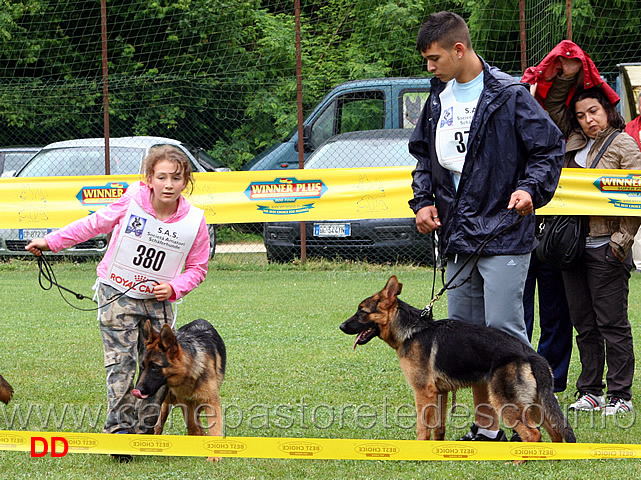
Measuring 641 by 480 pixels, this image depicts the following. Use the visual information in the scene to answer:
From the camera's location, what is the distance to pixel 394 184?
10211mm

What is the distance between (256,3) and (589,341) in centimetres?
1330

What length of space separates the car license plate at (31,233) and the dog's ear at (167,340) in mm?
7131

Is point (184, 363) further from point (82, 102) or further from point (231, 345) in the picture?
point (82, 102)

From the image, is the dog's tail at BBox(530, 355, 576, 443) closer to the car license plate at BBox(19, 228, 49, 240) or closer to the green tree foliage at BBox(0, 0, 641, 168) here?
the car license plate at BBox(19, 228, 49, 240)

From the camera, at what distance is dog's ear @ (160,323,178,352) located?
13.4 ft

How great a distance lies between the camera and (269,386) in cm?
579

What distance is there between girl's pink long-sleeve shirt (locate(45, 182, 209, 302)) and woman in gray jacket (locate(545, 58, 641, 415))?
252 cm

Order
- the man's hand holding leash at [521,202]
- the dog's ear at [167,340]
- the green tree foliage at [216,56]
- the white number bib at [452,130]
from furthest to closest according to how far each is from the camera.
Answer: the green tree foliage at [216,56] < the white number bib at [452,130] < the dog's ear at [167,340] < the man's hand holding leash at [521,202]

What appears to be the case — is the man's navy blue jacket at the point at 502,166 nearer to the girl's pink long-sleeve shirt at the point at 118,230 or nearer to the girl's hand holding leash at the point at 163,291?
the girl's pink long-sleeve shirt at the point at 118,230

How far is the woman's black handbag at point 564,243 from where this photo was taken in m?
5.23

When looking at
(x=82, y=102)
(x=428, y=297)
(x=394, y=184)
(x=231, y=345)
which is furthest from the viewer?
(x=82, y=102)

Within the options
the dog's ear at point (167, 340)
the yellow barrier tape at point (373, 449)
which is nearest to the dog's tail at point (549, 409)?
the yellow barrier tape at point (373, 449)

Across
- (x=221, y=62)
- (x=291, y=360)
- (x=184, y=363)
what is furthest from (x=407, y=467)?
(x=221, y=62)

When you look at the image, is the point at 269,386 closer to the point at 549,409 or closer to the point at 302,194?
the point at 549,409
